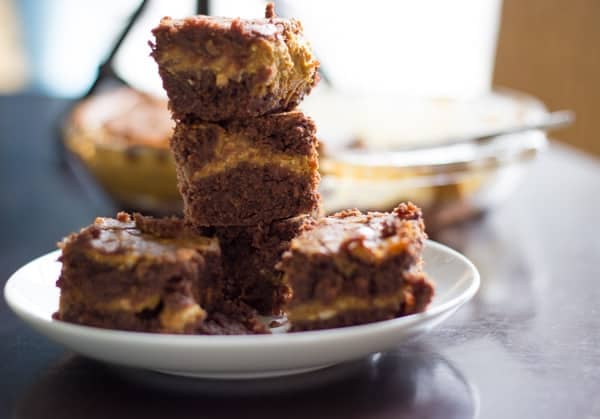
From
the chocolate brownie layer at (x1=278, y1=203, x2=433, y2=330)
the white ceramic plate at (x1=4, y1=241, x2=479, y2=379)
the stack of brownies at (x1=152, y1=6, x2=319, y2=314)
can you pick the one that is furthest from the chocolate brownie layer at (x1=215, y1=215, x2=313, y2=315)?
the white ceramic plate at (x1=4, y1=241, x2=479, y2=379)

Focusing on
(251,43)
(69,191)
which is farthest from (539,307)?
(69,191)

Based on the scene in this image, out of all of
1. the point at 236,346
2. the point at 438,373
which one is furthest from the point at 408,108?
the point at 236,346

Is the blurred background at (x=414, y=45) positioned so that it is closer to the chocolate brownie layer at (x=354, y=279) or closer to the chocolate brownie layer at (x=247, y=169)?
the chocolate brownie layer at (x=247, y=169)

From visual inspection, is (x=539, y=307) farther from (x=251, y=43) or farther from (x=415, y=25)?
(x=415, y=25)

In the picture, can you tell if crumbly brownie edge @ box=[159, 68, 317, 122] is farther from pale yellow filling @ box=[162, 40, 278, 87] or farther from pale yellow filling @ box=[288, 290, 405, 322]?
pale yellow filling @ box=[288, 290, 405, 322]

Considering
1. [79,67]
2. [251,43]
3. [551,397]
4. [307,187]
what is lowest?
[79,67]

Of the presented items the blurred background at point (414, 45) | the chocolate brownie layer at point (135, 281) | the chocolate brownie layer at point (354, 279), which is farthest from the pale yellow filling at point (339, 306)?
the blurred background at point (414, 45)

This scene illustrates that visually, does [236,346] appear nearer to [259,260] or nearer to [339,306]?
[339,306]

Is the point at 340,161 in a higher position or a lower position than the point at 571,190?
higher
